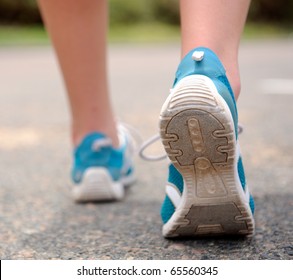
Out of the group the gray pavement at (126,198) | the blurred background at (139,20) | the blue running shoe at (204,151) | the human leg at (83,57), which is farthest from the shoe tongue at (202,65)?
the blurred background at (139,20)

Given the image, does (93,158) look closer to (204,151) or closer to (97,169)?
(97,169)

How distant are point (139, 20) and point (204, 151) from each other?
44.4 feet

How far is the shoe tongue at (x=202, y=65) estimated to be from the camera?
102 cm

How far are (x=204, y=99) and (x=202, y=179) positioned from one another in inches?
6.1

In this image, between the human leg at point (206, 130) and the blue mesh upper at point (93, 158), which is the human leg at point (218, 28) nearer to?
the human leg at point (206, 130)

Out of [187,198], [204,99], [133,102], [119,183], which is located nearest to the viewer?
[204,99]

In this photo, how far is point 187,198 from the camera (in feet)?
3.54

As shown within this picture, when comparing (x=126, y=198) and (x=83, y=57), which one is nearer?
(x=83, y=57)

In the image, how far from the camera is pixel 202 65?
1.03 meters

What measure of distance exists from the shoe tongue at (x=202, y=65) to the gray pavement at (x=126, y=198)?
32cm

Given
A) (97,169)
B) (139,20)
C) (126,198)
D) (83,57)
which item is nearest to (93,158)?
(97,169)

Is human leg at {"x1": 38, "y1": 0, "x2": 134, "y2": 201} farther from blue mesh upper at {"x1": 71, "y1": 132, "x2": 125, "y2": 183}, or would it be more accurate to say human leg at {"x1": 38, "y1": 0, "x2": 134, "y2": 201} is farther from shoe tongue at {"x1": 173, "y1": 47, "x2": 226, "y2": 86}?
shoe tongue at {"x1": 173, "y1": 47, "x2": 226, "y2": 86}

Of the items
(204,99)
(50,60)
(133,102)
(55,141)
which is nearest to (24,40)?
(50,60)

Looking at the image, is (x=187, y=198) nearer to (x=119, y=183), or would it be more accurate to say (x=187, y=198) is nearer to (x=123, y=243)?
(x=123, y=243)
